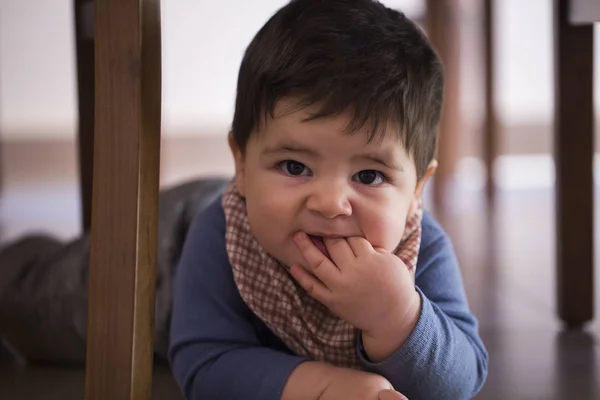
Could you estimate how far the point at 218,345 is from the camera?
2.70 feet

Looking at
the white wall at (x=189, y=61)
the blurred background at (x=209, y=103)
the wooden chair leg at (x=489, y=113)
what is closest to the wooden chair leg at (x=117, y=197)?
the blurred background at (x=209, y=103)

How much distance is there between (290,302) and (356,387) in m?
0.12

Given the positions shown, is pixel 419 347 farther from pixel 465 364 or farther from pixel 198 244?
pixel 198 244

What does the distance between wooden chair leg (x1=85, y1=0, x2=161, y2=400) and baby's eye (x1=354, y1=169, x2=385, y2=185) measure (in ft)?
0.61

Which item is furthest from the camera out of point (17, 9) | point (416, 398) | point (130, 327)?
point (17, 9)

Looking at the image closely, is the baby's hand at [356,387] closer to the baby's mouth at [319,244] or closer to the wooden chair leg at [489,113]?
the baby's mouth at [319,244]

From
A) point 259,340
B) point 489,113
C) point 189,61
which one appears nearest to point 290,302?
point 259,340

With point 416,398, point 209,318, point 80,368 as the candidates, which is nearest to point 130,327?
point 209,318

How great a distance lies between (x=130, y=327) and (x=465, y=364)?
314 millimetres

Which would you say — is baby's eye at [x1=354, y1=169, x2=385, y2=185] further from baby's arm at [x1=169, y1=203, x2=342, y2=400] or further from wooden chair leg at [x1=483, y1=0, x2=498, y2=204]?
wooden chair leg at [x1=483, y1=0, x2=498, y2=204]

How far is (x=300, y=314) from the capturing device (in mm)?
832

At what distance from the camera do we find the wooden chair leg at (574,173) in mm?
1153

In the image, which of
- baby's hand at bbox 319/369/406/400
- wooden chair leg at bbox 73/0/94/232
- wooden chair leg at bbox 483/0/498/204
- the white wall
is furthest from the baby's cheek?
the white wall

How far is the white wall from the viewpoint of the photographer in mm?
2973
